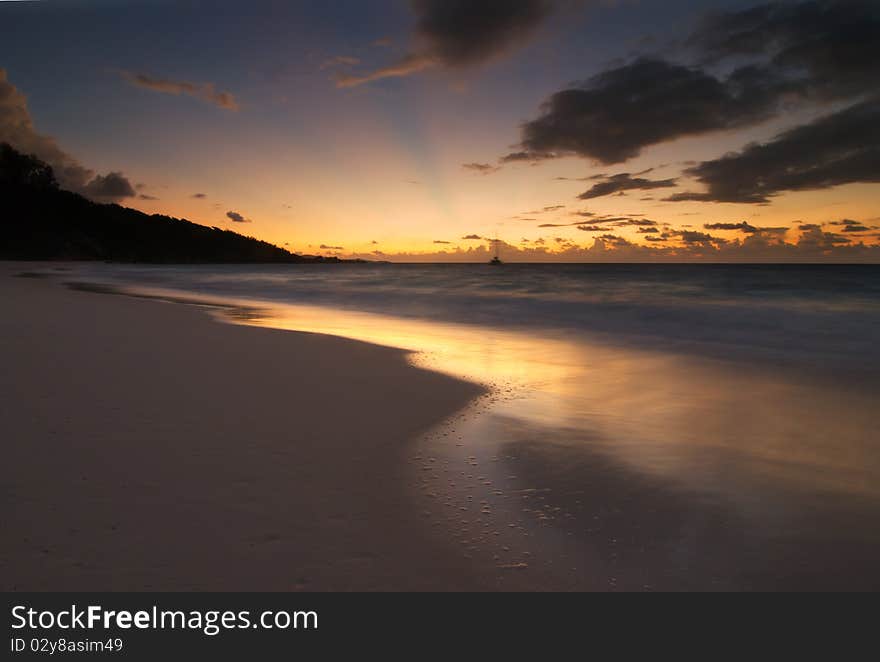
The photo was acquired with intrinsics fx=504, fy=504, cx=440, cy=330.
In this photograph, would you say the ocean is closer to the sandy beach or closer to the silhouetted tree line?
the sandy beach

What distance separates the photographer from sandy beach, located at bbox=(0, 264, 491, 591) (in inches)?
114

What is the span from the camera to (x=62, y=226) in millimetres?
105438

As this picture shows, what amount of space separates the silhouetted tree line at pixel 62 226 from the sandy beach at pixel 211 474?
11676cm

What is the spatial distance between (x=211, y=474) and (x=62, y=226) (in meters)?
129

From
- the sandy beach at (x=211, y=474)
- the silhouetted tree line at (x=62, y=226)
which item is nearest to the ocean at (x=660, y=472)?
the sandy beach at (x=211, y=474)

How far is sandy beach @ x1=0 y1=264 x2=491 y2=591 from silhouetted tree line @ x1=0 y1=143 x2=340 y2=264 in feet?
383

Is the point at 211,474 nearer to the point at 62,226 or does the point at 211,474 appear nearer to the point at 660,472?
the point at 660,472

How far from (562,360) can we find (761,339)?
9142 millimetres

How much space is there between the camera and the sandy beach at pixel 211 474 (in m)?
2.90

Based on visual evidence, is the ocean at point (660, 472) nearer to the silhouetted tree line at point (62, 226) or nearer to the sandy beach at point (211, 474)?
the sandy beach at point (211, 474)

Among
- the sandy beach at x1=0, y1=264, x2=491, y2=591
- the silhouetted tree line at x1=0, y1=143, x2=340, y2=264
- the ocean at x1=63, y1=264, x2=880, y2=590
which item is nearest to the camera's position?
the sandy beach at x1=0, y1=264, x2=491, y2=591

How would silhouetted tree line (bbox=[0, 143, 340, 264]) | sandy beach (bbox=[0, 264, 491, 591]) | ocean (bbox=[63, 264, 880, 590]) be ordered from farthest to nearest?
silhouetted tree line (bbox=[0, 143, 340, 264]) < ocean (bbox=[63, 264, 880, 590]) < sandy beach (bbox=[0, 264, 491, 591])

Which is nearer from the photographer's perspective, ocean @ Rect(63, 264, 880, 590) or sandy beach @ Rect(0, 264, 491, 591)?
sandy beach @ Rect(0, 264, 491, 591)

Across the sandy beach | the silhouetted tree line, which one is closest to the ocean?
the sandy beach
